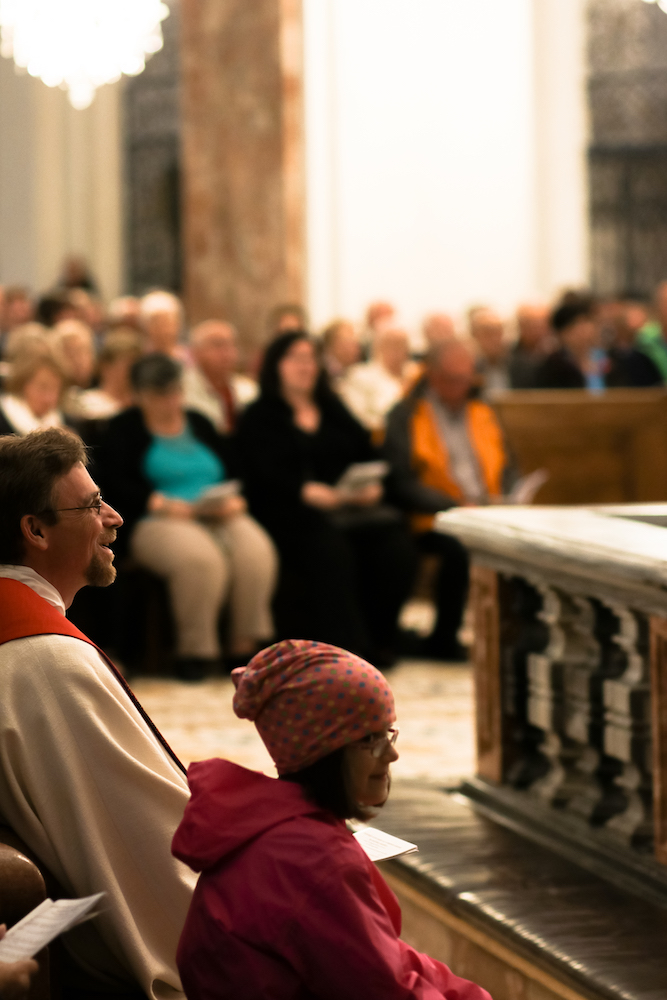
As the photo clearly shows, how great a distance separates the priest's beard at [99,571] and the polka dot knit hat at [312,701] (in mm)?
468

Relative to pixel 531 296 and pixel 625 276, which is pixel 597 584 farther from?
pixel 625 276

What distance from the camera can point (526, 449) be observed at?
7.64 meters

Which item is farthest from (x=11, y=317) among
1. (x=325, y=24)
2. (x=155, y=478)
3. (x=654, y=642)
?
(x=654, y=642)

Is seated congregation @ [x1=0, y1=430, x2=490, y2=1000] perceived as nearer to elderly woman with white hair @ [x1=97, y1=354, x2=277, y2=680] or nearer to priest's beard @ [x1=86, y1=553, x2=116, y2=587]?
priest's beard @ [x1=86, y1=553, x2=116, y2=587]

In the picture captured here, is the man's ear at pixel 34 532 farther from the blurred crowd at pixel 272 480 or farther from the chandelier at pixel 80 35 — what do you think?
the chandelier at pixel 80 35

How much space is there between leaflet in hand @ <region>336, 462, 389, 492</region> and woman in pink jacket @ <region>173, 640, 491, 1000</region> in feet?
16.0

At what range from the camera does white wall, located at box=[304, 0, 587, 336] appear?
11.1m

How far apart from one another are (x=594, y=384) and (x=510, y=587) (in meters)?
6.19

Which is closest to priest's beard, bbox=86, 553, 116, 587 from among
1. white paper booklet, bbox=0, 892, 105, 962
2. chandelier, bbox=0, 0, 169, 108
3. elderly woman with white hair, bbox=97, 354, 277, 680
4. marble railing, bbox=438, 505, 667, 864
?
white paper booklet, bbox=0, 892, 105, 962

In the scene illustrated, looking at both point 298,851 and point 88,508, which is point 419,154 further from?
point 298,851

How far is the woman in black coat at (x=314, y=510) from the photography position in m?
7.04

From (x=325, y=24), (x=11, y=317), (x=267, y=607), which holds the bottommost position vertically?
(x=267, y=607)

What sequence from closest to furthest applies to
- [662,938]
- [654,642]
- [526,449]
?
[662,938], [654,642], [526,449]

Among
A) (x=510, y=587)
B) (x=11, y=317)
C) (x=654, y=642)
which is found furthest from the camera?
(x=11, y=317)
